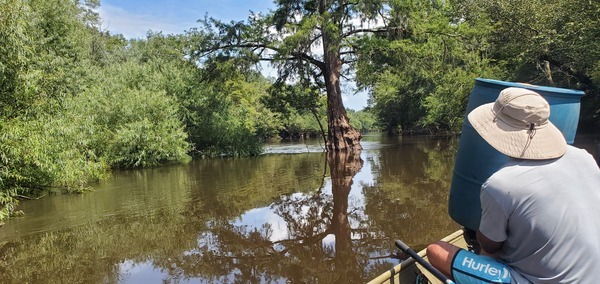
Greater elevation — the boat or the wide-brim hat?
the wide-brim hat

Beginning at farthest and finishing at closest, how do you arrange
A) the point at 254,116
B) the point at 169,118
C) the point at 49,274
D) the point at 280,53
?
the point at 254,116 < the point at 169,118 < the point at 280,53 < the point at 49,274

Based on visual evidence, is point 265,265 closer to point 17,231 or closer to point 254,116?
point 17,231

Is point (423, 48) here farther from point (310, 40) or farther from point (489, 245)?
point (489, 245)

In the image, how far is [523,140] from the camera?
81.4 inches

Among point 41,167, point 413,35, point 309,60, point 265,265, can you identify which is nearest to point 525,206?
point 265,265

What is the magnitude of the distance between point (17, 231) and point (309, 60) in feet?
53.2

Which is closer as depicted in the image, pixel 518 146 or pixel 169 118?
pixel 518 146

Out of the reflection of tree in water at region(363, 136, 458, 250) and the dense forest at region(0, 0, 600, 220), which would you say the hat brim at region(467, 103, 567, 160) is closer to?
the reflection of tree in water at region(363, 136, 458, 250)

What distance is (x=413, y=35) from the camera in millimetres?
18359

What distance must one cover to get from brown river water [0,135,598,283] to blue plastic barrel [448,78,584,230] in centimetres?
134

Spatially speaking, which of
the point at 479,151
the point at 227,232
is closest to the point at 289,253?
the point at 227,232

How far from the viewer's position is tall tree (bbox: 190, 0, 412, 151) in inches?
704

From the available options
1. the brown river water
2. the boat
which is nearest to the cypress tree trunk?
the brown river water

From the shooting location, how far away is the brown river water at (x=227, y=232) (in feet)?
15.6
